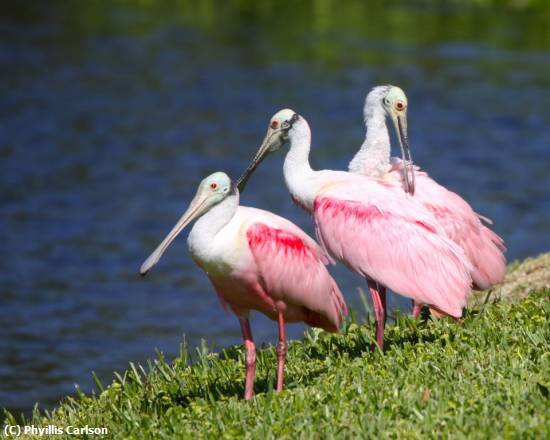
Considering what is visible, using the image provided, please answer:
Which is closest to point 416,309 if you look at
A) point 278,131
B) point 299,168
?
point 299,168

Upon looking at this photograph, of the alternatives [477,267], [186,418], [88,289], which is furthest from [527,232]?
[186,418]

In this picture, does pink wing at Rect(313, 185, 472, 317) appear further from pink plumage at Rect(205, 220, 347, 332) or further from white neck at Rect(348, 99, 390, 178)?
white neck at Rect(348, 99, 390, 178)

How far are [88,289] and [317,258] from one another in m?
6.82

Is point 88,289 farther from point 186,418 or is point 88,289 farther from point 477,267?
point 186,418

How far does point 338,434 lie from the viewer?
5.50 meters

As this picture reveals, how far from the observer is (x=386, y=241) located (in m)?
7.25

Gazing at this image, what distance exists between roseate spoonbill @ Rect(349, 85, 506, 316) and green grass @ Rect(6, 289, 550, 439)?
0.28 metres

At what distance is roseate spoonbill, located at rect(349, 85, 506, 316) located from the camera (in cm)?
765

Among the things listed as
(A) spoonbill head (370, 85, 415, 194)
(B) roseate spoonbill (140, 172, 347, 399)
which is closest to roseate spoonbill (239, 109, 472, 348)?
(B) roseate spoonbill (140, 172, 347, 399)

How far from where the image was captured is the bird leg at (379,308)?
23.5 ft

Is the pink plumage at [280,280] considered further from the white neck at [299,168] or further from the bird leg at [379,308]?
the white neck at [299,168]

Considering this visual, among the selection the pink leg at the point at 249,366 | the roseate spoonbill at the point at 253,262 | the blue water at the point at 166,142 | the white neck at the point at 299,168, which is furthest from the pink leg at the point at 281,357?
the blue water at the point at 166,142

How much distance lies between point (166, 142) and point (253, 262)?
1289cm

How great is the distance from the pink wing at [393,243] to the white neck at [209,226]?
855 millimetres
